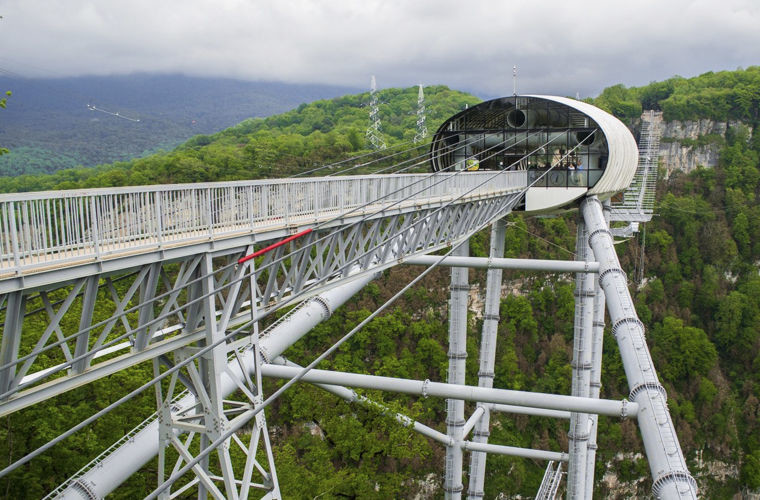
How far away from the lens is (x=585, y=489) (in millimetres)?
21312

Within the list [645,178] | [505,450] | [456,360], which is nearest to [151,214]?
[456,360]

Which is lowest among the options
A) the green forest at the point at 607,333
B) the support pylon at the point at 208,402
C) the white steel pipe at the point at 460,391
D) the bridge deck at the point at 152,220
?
the green forest at the point at 607,333

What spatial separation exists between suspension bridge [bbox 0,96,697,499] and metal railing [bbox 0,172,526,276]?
0.03 meters

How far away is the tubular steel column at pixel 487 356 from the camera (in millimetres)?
21469

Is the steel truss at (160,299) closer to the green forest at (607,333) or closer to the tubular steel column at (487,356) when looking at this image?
the tubular steel column at (487,356)

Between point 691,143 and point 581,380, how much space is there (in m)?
48.8

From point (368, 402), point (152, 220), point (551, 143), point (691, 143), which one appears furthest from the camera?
point (691, 143)

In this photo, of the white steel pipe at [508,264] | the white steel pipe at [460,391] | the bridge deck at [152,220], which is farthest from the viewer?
the white steel pipe at [508,264]

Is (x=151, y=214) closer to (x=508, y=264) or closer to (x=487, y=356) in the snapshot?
(x=508, y=264)

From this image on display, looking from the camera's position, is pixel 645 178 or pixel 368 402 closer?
pixel 368 402

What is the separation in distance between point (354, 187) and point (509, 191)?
803 cm

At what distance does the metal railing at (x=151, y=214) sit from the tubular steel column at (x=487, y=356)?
9.99m

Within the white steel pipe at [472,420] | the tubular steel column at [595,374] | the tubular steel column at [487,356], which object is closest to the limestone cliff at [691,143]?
the tubular steel column at [595,374]

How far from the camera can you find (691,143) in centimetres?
6200
